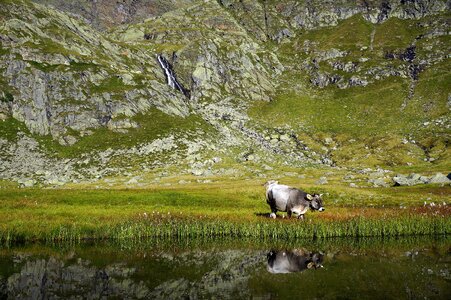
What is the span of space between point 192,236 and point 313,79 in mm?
175605

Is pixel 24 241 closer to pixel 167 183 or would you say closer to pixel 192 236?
pixel 192 236

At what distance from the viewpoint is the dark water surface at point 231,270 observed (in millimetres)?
18625

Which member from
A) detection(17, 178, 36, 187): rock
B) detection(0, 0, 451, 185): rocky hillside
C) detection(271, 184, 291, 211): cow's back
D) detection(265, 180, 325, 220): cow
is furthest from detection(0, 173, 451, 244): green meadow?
detection(0, 0, 451, 185): rocky hillside

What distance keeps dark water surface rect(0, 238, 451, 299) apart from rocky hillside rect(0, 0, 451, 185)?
72998 mm

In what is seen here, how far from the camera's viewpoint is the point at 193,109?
155 metres

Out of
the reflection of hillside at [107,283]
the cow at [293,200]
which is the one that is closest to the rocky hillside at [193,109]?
the cow at [293,200]

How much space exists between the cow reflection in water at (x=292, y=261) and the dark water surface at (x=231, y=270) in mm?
59

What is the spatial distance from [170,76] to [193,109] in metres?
36.7

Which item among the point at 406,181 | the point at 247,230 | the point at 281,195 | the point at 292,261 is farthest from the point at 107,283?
the point at 406,181

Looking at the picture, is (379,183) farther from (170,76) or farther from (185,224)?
(170,76)

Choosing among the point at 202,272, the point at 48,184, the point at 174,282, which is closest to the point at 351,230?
the point at 202,272

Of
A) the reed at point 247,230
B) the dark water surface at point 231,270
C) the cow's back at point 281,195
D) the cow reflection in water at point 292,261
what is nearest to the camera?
the dark water surface at point 231,270

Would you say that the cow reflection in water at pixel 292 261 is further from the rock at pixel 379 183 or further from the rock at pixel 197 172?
the rock at pixel 197 172

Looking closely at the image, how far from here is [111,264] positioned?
24.7m
